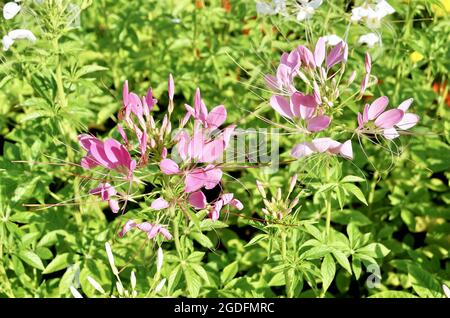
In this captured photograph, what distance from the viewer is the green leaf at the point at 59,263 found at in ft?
6.11

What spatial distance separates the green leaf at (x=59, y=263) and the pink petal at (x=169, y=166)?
2.80ft

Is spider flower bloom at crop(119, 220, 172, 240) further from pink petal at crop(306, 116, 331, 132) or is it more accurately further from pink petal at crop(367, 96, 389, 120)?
pink petal at crop(367, 96, 389, 120)

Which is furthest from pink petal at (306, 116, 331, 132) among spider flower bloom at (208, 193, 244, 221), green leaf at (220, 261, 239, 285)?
green leaf at (220, 261, 239, 285)

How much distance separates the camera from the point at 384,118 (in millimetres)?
1268

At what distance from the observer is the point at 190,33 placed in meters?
2.54

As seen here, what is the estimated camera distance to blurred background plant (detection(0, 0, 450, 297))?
1.75 meters

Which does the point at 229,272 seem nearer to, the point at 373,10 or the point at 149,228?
the point at 149,228

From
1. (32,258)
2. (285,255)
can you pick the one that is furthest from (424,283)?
(32,258)

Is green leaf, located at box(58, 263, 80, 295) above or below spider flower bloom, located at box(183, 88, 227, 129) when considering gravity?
below

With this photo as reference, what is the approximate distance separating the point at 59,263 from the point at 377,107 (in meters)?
1.11

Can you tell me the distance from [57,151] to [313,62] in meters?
1.03

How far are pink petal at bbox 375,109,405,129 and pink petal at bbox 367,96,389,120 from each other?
11 mm

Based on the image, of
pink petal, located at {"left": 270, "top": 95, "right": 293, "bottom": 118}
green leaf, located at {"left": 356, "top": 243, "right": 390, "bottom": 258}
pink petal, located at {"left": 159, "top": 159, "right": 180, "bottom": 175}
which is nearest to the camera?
pink petal, located at {"left": 159, "top": 159, "right": 180, "bottom": 175}
